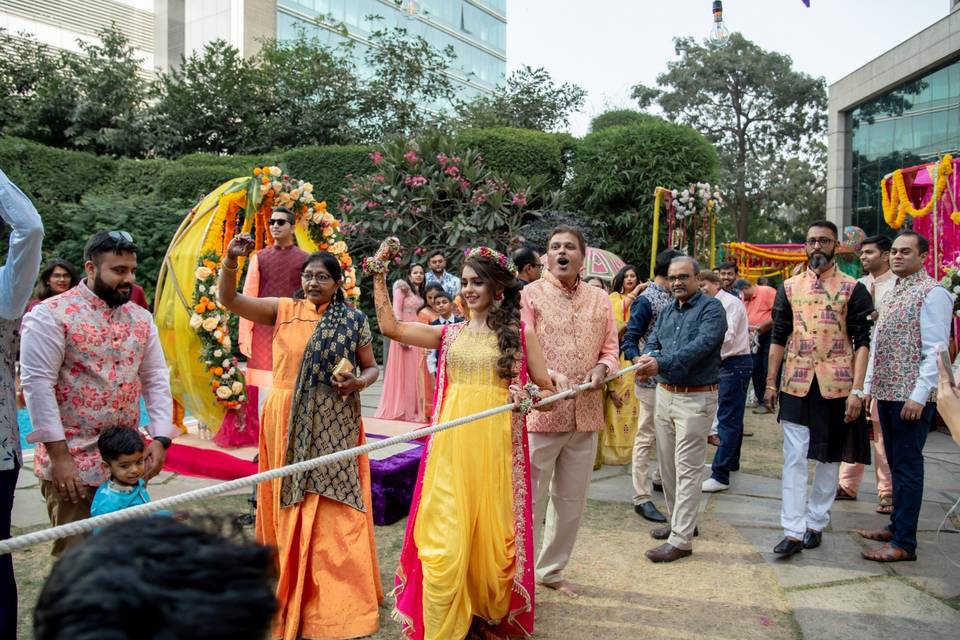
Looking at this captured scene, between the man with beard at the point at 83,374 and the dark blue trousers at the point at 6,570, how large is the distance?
0.16m

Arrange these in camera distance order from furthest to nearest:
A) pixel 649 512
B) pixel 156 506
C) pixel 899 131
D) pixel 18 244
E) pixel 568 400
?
1. pixel 899 131
2. pixel 649 512
3. pixel 568 400
4. pixel 18 244
5. pixel 156 506

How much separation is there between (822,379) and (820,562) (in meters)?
1.13

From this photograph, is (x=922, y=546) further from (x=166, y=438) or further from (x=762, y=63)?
(x=762, y=63)

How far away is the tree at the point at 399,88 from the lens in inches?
723

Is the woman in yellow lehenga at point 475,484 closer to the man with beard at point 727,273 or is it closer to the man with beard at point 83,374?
the man with beard at point 83,374

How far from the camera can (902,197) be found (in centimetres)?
830

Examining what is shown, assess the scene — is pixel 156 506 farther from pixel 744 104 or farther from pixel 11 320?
pixel 744 104

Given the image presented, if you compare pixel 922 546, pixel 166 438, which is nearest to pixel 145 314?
pixel 166 438

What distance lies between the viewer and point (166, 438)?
3.33m

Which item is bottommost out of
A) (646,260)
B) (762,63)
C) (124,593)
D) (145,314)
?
(124,593)

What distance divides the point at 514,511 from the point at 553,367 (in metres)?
0.91

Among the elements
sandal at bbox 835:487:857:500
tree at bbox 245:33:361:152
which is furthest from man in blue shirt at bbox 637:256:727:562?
tree at bbox 245:33:361:152

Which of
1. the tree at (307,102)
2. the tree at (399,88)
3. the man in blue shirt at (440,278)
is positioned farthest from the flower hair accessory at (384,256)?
the tree at (307,102)

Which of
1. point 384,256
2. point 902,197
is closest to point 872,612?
point 384,256
